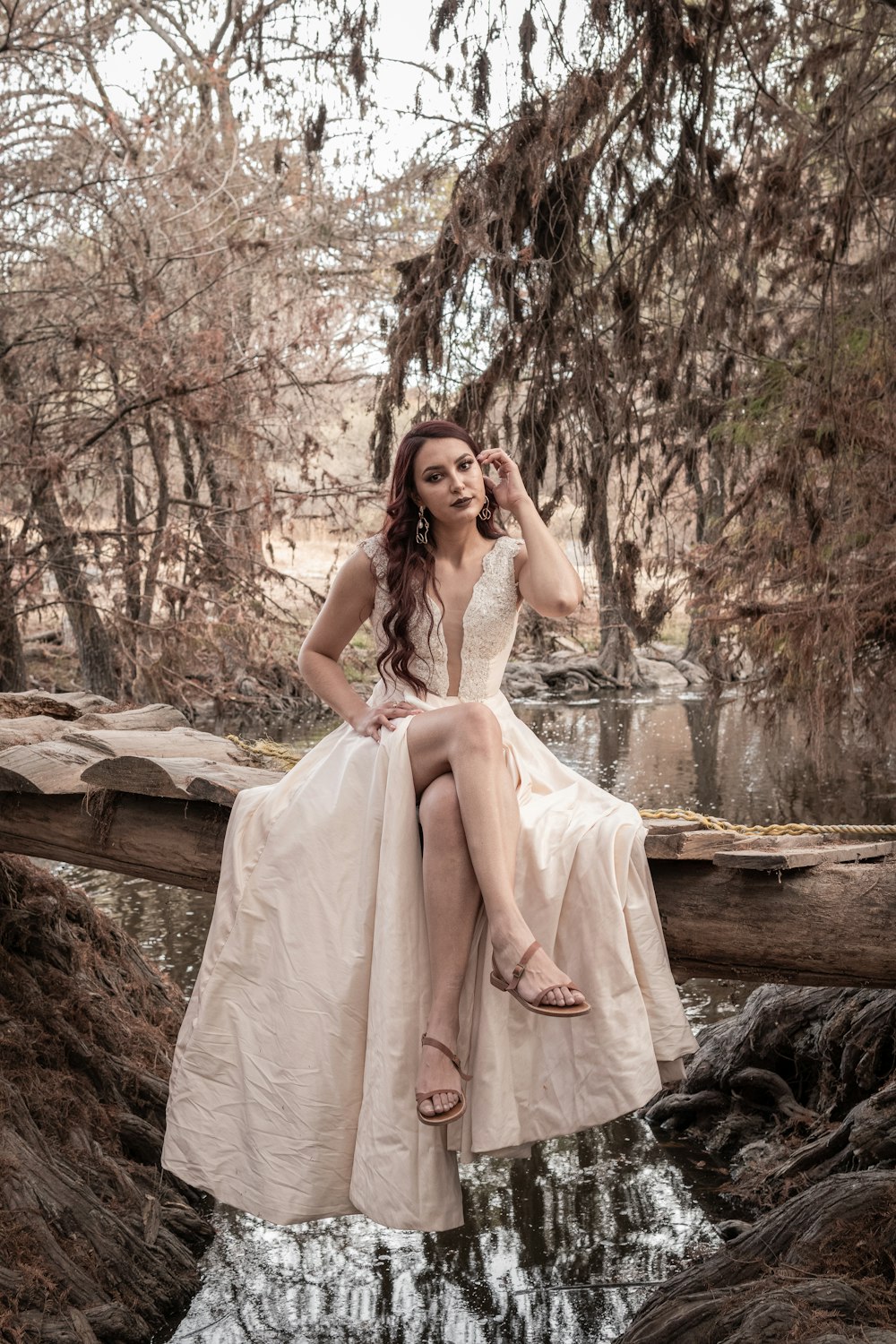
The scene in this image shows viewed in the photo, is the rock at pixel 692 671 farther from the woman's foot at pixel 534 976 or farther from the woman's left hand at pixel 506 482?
the woman's foot at pixel 534 976

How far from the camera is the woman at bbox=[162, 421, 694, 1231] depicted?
2432mm

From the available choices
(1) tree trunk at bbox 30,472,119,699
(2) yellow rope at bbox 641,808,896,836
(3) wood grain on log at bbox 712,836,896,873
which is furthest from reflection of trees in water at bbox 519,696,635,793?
(3) wood grain on log at bbox 712,836,896,873

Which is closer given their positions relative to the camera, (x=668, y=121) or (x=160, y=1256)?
(x=160, y=1256)

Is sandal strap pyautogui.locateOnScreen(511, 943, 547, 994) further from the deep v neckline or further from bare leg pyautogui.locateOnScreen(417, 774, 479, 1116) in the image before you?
the deep v neckline

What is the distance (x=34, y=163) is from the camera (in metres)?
8.64

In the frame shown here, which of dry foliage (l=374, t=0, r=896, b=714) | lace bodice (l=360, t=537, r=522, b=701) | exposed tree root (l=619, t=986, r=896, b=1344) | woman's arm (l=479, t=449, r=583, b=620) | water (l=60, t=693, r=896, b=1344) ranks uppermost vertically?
dry foliage (l=374, t=0, r=896, b=714)

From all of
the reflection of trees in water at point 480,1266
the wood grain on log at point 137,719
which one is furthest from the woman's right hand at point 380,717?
the reflection of trees in water at point 480,1266

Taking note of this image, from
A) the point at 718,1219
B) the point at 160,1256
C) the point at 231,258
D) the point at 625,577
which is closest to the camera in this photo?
the point at 160,1256

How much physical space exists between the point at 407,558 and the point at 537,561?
32 centimetres

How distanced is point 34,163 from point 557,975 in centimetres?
814

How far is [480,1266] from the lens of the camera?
11.7ft

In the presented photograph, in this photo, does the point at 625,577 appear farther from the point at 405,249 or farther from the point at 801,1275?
the point at 405,249

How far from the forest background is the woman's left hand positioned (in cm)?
132

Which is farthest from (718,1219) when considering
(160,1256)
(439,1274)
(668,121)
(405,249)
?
(405,249)
